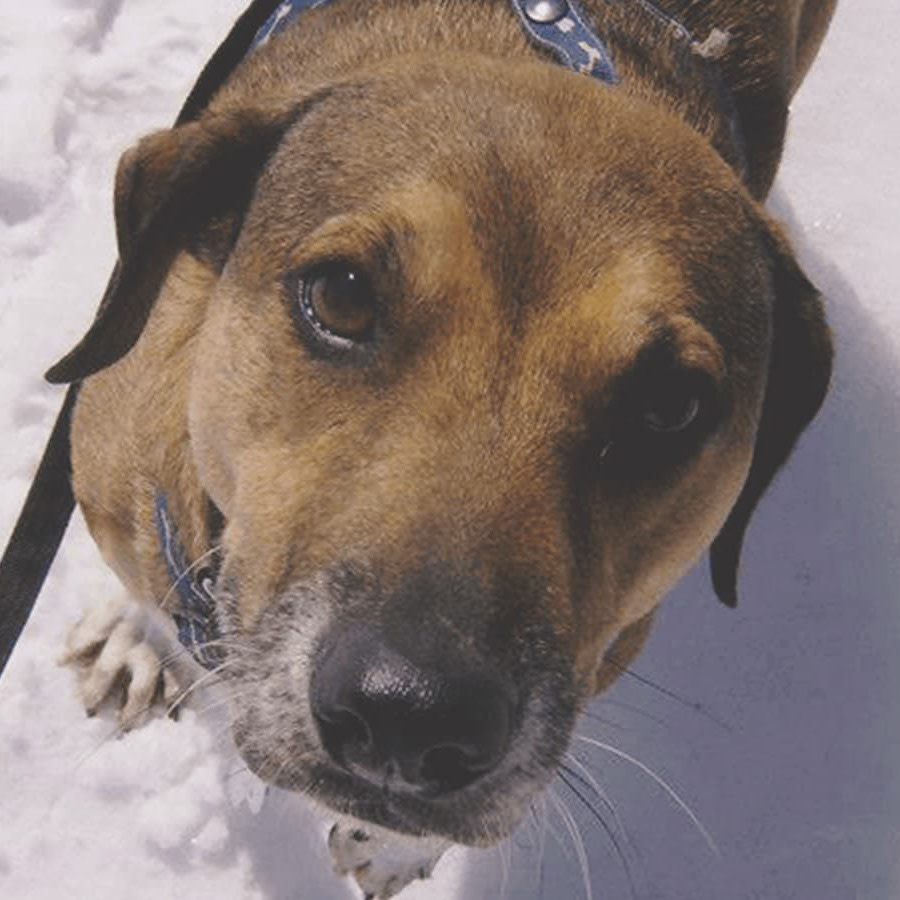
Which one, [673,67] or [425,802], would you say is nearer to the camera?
[425,802]

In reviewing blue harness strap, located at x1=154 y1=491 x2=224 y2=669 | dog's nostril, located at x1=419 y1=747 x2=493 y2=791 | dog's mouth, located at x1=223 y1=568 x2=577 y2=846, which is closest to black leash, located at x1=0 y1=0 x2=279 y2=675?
blue harness strap, located at x1=154 y1=491 x2=224 y2=669

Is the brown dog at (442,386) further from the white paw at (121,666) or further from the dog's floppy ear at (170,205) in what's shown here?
the white paw at (121,666)

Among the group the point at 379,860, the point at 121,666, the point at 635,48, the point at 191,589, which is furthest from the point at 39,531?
the point at 635,48

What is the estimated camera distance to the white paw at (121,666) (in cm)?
400

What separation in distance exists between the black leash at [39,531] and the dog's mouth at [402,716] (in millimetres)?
873

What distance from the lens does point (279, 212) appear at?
273 cm

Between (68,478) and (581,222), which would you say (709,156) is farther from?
(68,478)

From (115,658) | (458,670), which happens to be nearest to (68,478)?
(115,658)

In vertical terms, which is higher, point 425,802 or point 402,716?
point 402,716

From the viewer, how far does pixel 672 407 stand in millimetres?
2652

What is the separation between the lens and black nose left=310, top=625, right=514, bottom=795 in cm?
218

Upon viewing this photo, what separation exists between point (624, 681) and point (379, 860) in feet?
3.29

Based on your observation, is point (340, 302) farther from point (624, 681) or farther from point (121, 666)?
point (624, 681)

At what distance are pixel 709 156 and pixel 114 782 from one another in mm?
2216
